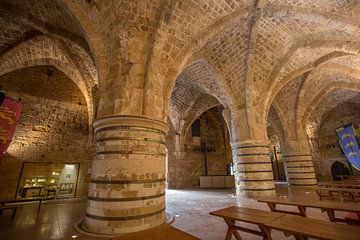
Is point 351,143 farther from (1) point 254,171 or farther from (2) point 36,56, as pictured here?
(2) point 36,56

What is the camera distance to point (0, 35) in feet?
19.5

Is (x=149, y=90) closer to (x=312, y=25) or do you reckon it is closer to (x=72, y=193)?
(x=312, y=25)

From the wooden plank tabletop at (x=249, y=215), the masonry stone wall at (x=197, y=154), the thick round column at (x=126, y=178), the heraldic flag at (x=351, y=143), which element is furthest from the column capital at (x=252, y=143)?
the heraldic flag at (x=351, y=143)

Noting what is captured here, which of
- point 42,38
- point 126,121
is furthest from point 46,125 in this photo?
point 126,121

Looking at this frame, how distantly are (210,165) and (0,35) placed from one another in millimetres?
13507

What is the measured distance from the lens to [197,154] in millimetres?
13656

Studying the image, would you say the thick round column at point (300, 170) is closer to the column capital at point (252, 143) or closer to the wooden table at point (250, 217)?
the column capital at point (252, 143)

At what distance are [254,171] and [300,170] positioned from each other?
502 cm

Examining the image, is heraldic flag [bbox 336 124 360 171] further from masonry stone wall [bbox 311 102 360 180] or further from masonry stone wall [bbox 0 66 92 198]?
masonry stone wall [bbox 0 66 92 198]

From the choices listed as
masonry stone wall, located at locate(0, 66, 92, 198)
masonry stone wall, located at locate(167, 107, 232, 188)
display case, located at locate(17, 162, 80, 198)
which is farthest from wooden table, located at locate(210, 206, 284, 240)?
masonry stone wall, located at locate(167, 107, 232, 188)

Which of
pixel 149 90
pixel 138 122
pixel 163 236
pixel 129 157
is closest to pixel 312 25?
pixel 149 90

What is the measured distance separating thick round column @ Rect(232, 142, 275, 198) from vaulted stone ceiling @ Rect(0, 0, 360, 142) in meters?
0.72

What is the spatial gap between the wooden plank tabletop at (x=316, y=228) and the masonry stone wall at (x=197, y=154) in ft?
33.9

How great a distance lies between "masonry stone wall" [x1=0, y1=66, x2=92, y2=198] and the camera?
732cm
